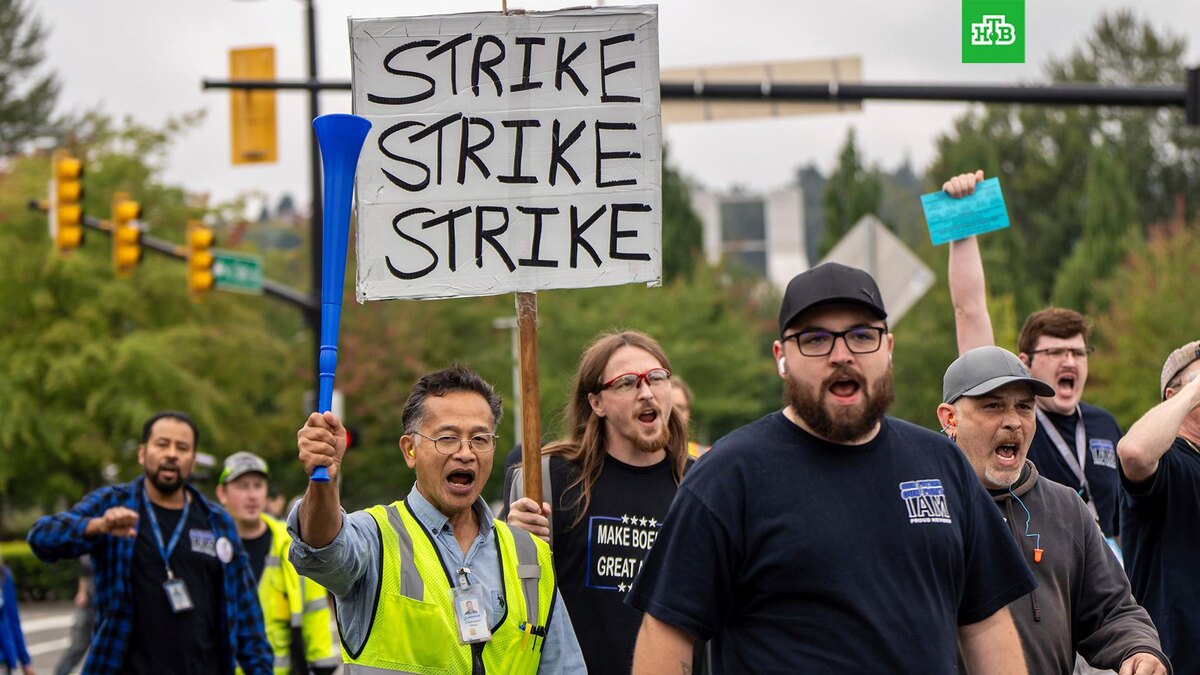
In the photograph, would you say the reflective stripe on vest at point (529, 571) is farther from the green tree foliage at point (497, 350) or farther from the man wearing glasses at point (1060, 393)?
the green tree foliage at point (497, 350)

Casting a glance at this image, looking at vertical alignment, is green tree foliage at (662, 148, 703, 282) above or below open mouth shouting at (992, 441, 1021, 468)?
above

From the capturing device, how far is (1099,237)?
50.7 metres

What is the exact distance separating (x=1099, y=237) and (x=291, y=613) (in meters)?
44.7

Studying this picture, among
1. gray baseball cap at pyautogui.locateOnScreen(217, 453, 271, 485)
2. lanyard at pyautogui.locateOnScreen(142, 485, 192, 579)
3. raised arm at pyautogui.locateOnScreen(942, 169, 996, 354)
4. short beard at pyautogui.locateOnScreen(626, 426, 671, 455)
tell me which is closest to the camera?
short beard at pyautogui.locateOnScreen(626, 426, 671, 455)

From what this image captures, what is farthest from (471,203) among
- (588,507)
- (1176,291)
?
(1176,291)

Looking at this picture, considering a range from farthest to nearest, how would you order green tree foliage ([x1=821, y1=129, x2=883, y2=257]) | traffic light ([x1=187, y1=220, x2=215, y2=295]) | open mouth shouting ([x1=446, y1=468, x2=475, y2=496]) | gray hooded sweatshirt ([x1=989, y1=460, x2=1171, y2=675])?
green tree foliage ([x1=821, y1=129, x2=883, y2=257]) → traffic light ([x1=187, y1=220, x2=215, y2=295]) → gray hooded sweatshirt ([x1=989, y1=460, x2=1171, y2=675]) → open mouth shouting ([x1=446, y1=468, x2=475, y2=496])

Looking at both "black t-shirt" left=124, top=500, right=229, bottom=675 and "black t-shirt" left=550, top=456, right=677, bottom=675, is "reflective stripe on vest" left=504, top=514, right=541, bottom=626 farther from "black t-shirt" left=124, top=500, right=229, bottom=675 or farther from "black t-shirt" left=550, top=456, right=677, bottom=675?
"black t-shirt" left=124, top=500, right=229, bottom=675

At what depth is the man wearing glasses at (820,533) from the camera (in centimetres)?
384

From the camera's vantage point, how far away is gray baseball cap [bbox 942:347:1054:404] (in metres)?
5.27

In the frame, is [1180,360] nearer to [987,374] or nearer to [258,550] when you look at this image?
[987,374]

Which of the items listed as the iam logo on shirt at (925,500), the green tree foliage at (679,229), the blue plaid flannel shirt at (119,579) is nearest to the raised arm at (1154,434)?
the iam logo on shirt at (925,500)

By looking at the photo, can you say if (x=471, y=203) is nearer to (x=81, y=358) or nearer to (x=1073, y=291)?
(x=81, y=358)

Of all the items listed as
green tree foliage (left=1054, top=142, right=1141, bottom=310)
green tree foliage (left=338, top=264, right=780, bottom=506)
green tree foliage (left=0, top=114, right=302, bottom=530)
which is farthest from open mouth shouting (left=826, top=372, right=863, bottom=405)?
green tree foliage (left=1054, top=142, right=1141, bottom=310)

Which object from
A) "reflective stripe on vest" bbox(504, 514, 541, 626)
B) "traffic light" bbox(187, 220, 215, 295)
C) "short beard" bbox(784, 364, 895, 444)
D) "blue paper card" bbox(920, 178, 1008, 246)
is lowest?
"reflective stripe on vest" bbox(504, 514, 541, 626)
